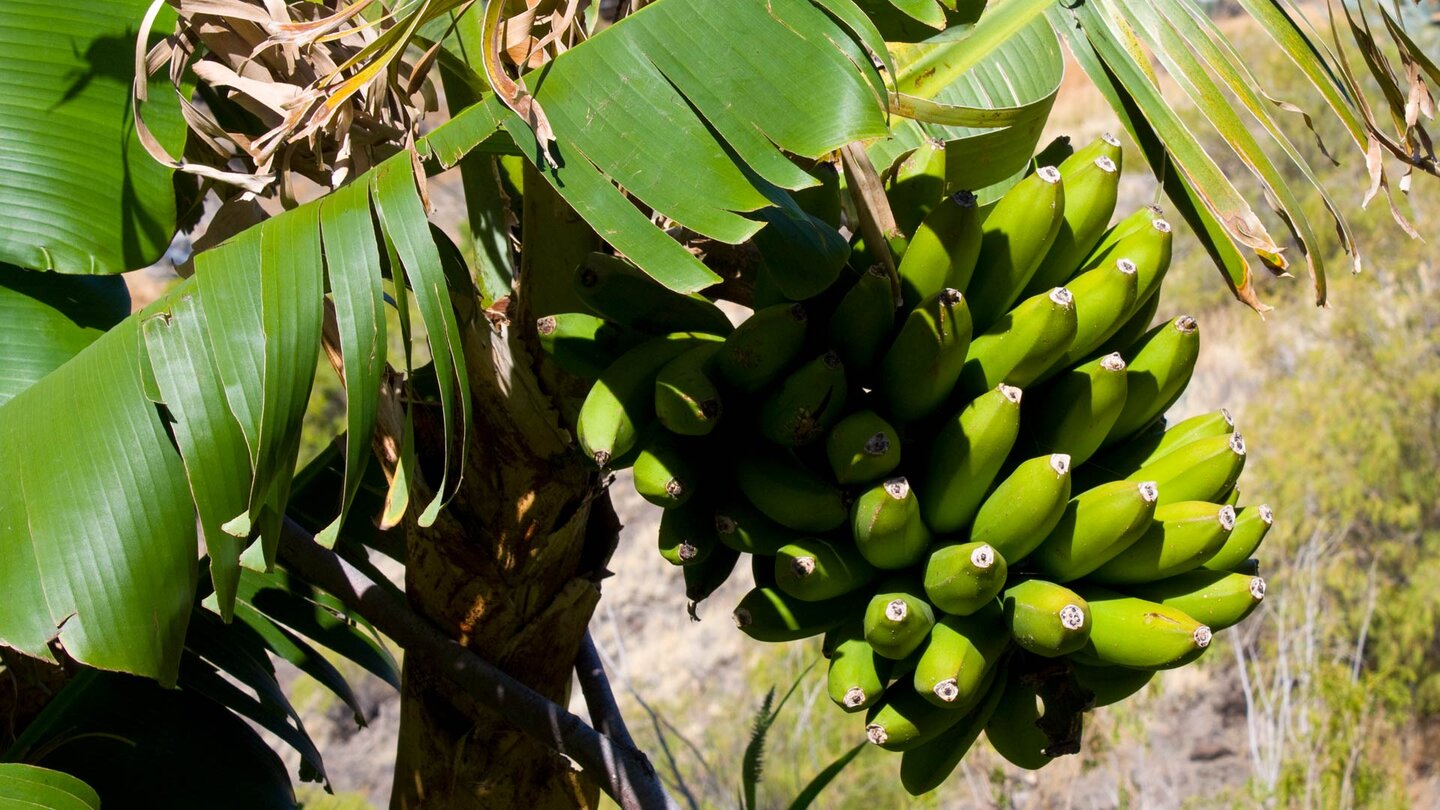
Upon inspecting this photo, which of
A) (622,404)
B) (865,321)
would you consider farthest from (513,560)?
(865,321)

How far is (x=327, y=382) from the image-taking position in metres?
11.0

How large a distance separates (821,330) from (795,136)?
0.86 ft

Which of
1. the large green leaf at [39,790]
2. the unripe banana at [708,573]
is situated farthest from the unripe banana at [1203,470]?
the large green leaf at [39,790]

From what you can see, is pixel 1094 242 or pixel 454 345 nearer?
pixel 454 345

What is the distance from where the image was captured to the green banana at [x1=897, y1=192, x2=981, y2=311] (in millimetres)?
1182

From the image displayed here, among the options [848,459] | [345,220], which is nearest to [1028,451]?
[848,459]

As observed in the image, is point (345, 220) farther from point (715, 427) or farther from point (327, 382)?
point (327, 382)

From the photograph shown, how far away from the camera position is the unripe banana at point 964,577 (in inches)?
43.9

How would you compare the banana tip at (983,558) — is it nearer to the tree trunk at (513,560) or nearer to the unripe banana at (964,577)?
the unripe banana at (964,577)

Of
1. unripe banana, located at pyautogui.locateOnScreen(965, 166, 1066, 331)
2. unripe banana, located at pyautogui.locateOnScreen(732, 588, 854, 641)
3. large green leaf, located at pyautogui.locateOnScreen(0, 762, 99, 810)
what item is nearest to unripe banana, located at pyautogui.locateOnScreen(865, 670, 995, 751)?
unripe banana, located at pyautogui.locateOnScreen(732, 588, 854, 641)

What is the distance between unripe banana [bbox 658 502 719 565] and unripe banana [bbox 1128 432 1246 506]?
0.54 meters

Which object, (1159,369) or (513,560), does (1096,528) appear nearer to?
(1159,369)

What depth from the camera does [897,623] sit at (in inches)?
44.7

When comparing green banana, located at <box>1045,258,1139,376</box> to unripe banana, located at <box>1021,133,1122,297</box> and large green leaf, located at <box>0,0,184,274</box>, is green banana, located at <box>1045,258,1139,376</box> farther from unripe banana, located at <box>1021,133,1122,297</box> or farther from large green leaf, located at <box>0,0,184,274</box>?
large green leaf, located at <box>0,0,184,274</box>
